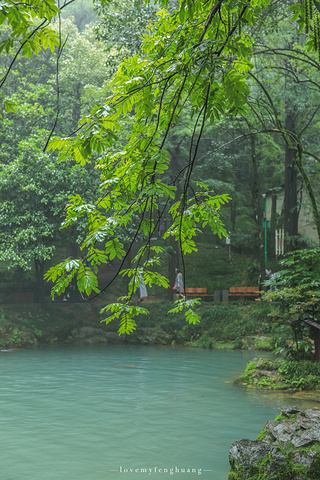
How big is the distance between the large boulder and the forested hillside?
2.71m

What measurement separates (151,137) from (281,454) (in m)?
4.45

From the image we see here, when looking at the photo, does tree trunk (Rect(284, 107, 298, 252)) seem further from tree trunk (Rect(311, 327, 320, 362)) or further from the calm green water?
tree trunk (Rect(311, 327, 320, 362))

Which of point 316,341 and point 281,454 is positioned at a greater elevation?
point 316,341

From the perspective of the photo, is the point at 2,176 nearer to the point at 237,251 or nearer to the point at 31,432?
the point at 31,432

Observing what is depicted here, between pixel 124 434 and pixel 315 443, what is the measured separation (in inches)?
154

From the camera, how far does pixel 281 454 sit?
638 cm

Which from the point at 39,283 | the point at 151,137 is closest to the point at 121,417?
the point at 151,137

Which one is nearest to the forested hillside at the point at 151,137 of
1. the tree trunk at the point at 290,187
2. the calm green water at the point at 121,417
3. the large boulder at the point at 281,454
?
the tree trunk at the point at 290,187

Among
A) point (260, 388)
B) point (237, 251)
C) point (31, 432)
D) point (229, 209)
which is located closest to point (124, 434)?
point (31, 432)

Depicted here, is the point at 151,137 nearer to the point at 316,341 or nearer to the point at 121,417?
the point at 121,417

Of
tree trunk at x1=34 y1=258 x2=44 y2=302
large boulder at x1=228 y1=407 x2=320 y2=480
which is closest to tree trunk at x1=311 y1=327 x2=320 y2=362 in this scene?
large boulder at x1=228 y1=407 x2=320 y2=480

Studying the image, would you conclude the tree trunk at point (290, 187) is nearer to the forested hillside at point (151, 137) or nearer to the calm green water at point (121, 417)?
the forested hillside at point (151, 137)

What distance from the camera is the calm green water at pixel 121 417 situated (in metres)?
7.75

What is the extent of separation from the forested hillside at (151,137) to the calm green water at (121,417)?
8.34 ft
